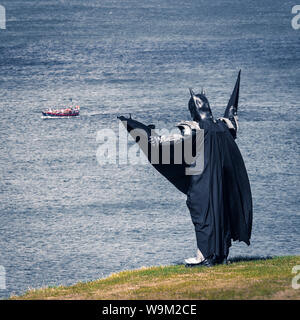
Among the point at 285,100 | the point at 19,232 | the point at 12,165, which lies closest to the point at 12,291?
the point at 19,232

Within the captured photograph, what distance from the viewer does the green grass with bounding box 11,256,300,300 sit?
21781mm

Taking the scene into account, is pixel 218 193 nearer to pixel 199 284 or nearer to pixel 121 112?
pixel 199 284

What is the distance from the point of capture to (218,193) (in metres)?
25.0

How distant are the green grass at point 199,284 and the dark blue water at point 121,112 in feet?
46.3

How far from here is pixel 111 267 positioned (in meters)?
42.0

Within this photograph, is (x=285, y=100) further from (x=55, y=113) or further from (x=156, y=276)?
(x=156, y=276)

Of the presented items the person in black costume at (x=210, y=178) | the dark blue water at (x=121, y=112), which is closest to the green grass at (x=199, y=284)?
the person in black costume at (x=210, y=178)

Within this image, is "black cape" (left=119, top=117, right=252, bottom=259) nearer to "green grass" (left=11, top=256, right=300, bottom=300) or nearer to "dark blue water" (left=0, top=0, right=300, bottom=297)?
"green grass" (left=11, top=256, right=300, bottom=300)

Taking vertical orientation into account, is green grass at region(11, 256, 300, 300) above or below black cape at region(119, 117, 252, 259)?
below

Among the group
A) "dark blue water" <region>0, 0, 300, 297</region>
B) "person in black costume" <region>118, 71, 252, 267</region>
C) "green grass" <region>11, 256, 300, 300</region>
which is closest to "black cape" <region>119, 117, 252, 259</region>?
"person in black costume" <region>118, 71, 252, 267</region>

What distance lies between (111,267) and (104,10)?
3474 inches

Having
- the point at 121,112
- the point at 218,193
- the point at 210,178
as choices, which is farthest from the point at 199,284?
the point at 121,112

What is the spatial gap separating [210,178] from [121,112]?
47.0 meters

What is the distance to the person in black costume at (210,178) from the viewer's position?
25031 mm
